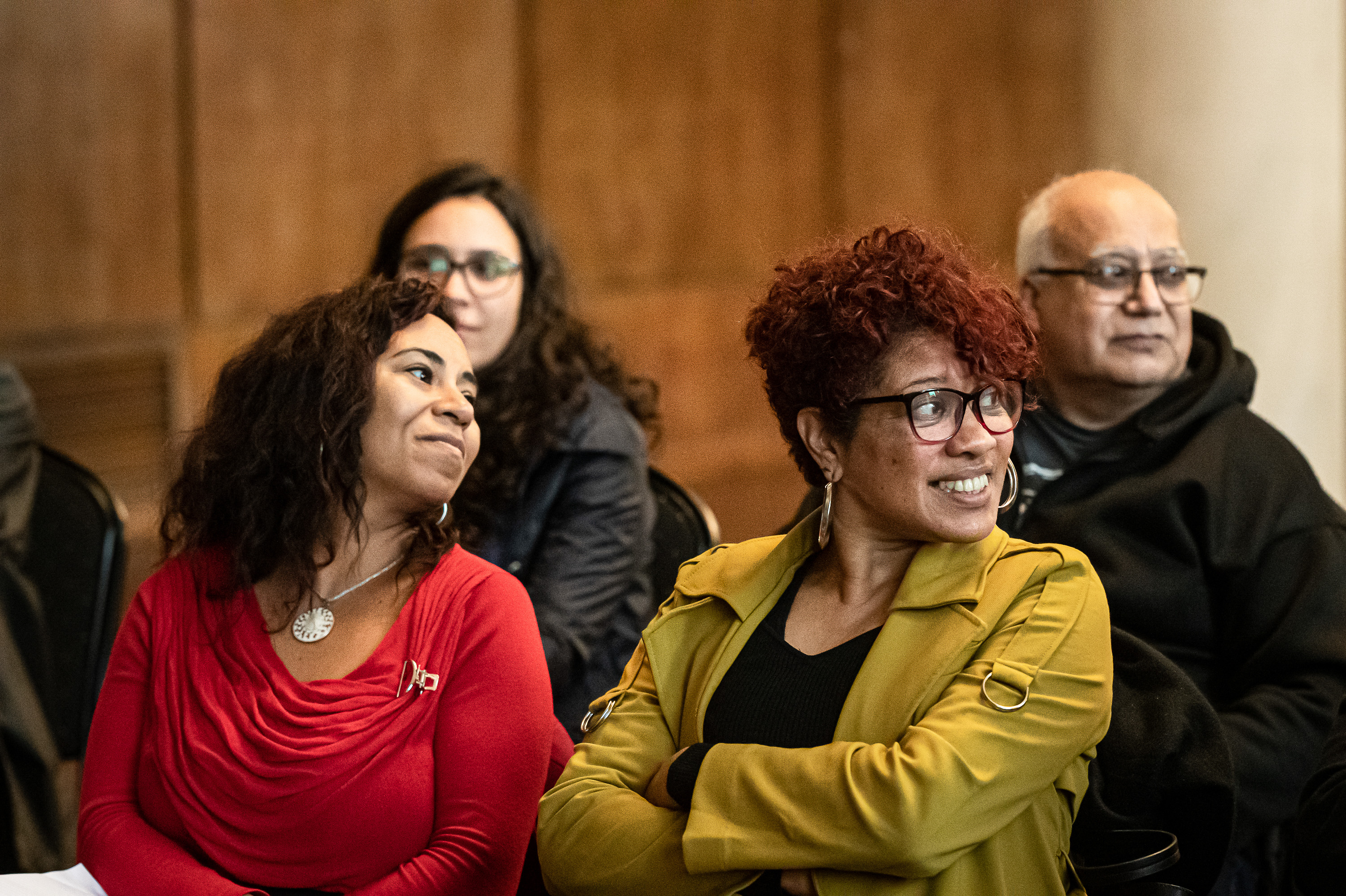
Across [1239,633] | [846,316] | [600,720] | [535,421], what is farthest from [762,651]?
[535,421]

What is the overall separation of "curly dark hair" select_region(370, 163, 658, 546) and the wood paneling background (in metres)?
0.29

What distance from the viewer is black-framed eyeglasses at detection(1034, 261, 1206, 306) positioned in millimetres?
2508

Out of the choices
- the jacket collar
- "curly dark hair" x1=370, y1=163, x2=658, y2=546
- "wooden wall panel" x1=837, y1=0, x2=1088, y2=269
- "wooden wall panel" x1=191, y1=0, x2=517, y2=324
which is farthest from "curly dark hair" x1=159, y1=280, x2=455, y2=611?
"wooden wall panel" x1=837, y1=0, x2=1088, y2=269

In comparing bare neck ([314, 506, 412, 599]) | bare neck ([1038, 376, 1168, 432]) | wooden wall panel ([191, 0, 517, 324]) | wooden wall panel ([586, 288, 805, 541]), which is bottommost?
wooden wall panel ([586, 288, 805, 541])

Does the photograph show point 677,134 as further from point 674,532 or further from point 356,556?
point 356,556

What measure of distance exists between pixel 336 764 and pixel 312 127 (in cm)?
355

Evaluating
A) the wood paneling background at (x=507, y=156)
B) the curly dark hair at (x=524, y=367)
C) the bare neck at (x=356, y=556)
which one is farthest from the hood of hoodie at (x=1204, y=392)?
the bare neck at (x=356, y=556)

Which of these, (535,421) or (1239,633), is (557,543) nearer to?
(535,421)

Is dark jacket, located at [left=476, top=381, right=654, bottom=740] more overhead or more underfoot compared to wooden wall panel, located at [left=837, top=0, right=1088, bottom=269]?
more underfoot

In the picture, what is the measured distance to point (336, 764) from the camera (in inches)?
66.5

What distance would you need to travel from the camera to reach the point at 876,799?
4.80ft

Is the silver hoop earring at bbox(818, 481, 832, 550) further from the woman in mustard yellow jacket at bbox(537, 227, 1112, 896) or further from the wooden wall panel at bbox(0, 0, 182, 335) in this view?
the wooden wall panel at bbox(0, 0, 182, 335)

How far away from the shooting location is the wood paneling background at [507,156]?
14.3 feet

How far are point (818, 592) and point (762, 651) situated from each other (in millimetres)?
115
